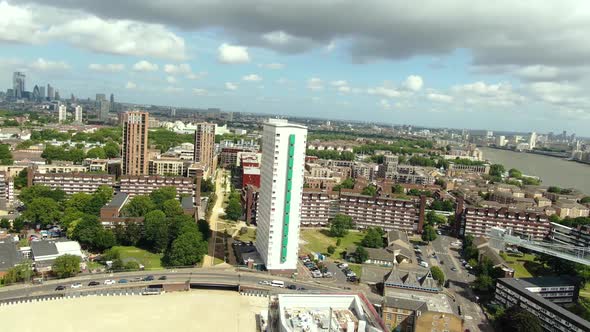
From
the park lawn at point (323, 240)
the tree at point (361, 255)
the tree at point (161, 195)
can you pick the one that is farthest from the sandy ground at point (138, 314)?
the tree at point (161, 195)

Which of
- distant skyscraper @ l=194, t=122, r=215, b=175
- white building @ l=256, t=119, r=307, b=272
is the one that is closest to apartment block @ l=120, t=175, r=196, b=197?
distant skyscraper @ l=194, t=122, r=215, b=175

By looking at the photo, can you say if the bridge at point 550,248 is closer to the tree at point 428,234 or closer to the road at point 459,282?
the road at point 459,282

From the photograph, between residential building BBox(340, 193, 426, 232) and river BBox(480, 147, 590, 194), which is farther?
river BBox(480, 147, 590, 194)

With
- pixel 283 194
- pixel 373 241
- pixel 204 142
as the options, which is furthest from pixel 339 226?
pixel 204 142

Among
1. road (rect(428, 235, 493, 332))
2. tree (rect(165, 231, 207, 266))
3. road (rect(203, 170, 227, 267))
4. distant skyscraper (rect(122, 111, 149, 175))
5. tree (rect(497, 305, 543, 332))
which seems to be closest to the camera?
tree (rect(497, 305, 543, 332))

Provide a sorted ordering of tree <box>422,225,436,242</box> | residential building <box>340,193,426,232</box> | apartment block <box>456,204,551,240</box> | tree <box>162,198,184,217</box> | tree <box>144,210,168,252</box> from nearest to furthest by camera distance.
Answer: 1. tree <box>144,210,168,252</box>
2. tree <box>162,198,184,217</box>
3. tree <box>422,225,436,242</box>
4. apartment block <box>456,204,551,240</box>
5. residential building <box>340,193,426,232</box>

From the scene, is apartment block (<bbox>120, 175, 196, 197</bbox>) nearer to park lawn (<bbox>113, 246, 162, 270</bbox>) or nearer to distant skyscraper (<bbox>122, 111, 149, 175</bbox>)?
distant skyscraper (<bbox>122, 111, 149, 175</bbox>)
